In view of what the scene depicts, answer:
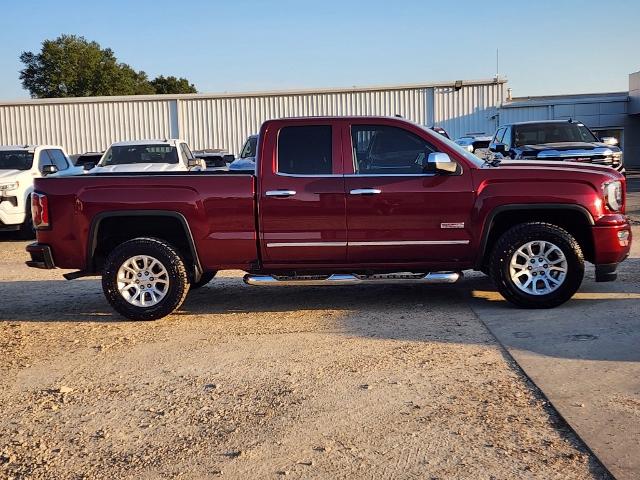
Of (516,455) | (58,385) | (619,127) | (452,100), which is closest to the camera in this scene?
(516,455)

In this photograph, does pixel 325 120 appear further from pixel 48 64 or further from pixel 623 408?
pixel 48 64

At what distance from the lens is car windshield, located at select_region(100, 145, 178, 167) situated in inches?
567

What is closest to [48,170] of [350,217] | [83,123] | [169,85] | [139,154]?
[139,154]

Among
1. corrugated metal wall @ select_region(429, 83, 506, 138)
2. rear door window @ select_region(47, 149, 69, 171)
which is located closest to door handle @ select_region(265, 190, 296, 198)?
rear door window @ select_region(47, 149, 69, 171)

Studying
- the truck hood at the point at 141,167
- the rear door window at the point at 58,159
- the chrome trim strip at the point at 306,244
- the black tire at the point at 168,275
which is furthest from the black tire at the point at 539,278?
the rear door window at the point at 58,159

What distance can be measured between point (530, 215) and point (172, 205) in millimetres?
3520

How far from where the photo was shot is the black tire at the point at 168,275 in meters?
6.70

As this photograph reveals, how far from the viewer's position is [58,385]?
4.91m

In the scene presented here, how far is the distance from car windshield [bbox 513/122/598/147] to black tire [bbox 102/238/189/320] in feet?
31.7

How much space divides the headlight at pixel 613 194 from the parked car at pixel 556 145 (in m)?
6.80

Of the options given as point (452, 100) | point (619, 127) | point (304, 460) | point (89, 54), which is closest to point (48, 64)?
Answer: point (89, 54)

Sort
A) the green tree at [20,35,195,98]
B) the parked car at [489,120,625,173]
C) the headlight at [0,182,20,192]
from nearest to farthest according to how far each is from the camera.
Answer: the headlight at [0,182,20,192], the parked car at [489,120,625,173], the green tree at [20,35,195,98]

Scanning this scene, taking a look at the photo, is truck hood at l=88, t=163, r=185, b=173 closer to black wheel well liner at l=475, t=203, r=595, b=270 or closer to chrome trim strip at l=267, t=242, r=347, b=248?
chrome trim strip at l=267, t=242, r=347, b=248

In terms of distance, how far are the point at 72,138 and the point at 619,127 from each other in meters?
25.6
